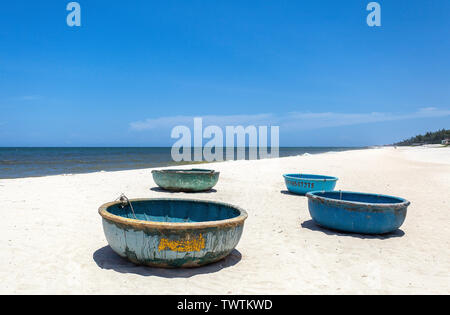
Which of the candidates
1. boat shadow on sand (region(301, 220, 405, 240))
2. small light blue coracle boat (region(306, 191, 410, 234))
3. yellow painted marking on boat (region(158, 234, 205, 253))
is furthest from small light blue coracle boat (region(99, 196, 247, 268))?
boat shadow on sand (region(301, 220, 405, 240))

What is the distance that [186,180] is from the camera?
1001 cm

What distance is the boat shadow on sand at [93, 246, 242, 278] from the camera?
147 inches

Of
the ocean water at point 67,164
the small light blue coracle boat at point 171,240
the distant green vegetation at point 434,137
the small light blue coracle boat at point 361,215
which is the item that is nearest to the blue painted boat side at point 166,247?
the small light blue coracle boat at point 171,240

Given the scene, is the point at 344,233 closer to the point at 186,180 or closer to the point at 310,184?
the point at 310,184

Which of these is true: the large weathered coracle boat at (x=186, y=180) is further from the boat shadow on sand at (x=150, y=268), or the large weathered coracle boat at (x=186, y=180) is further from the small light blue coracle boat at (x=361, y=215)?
the boat shadow on sand at (x=150, y=268)

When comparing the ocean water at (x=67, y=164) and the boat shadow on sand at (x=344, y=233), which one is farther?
the ocean water at (x=67, y=164)

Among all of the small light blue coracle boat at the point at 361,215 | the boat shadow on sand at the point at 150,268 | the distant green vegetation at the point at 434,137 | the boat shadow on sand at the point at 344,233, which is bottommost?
the boat shadow on sand at the point at 344,233

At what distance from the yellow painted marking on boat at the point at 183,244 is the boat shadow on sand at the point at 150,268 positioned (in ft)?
1.06

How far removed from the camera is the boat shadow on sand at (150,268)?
147 inches

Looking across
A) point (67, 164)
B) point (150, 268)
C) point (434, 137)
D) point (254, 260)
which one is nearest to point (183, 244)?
point (150, 268)

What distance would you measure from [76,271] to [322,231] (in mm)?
4137

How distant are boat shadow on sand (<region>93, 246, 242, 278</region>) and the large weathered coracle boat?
5595mm

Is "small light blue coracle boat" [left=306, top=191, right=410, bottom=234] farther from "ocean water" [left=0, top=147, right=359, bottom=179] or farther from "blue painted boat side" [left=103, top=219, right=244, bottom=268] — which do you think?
"ocean water" [left=0, top=147, right=359, bottom=179]

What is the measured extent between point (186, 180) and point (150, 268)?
6184 mm
